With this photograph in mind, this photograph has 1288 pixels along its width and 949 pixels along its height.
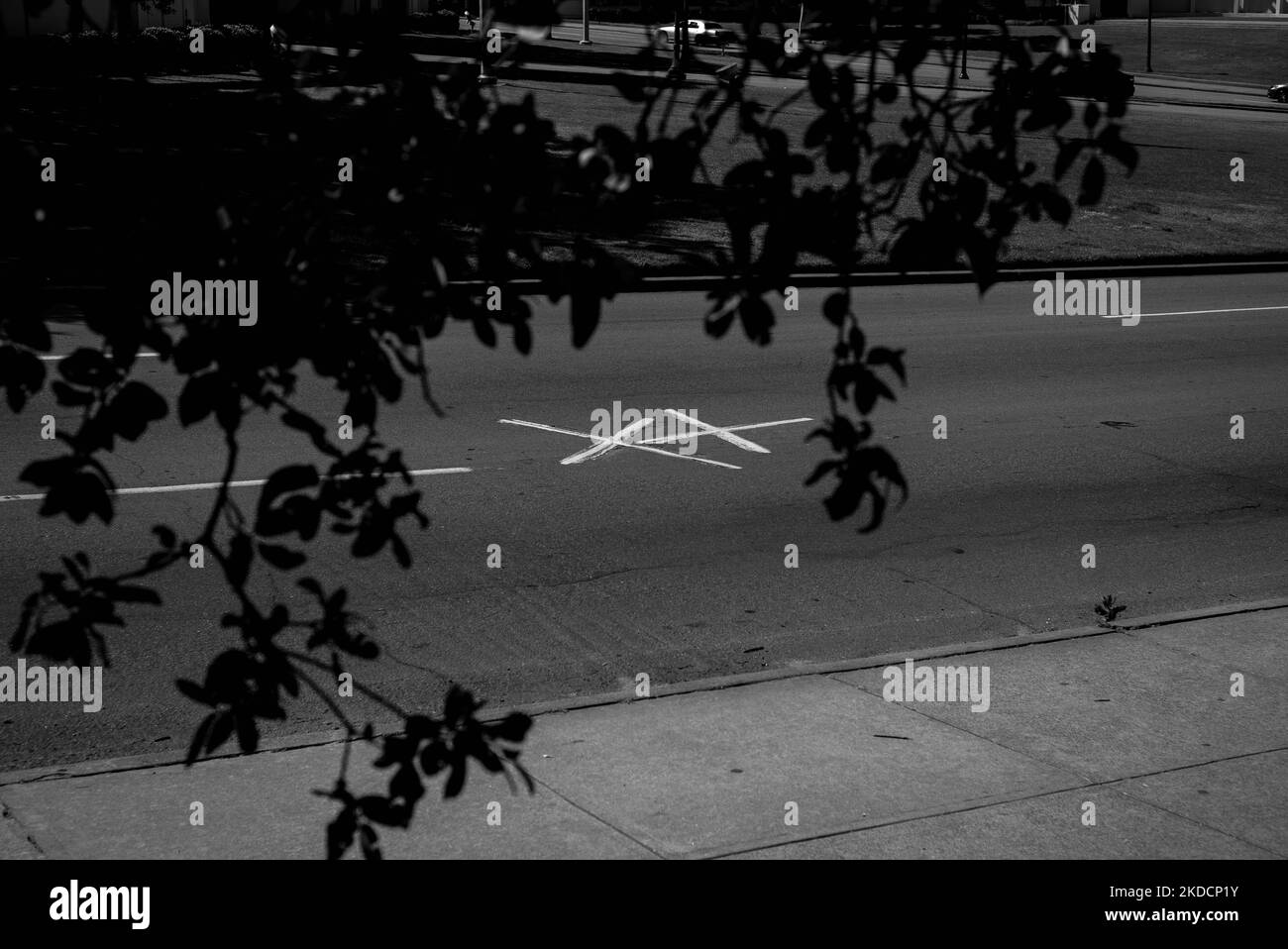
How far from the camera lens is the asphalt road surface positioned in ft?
23.4

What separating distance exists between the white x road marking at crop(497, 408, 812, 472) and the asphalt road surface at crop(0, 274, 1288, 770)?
0.12m

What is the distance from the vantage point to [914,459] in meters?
10.8

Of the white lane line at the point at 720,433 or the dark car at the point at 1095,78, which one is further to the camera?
the white lane line at the point at 720,433

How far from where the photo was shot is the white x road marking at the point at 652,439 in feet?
34.7

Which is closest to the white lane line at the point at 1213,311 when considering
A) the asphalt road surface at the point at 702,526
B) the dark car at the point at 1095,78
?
the asphalt road surface at the point at 702,526

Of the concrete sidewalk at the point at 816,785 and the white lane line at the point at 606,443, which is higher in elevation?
the white lane line at the point at 606,443

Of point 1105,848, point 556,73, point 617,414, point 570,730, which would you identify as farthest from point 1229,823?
point 556,73

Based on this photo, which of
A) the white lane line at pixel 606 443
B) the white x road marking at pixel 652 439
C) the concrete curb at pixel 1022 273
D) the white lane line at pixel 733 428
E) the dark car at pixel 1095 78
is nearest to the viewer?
the dark car at pixel 1095 78

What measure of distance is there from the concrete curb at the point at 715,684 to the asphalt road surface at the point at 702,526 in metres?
0.24

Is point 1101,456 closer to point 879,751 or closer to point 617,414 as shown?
point 617,414

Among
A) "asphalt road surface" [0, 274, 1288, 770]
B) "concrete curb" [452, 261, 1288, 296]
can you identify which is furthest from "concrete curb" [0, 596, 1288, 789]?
"concrete curb" [452, 261, 1288, 296]

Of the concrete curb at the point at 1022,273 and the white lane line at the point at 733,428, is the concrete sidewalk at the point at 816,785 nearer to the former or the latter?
the white lane line at the point at 733,428

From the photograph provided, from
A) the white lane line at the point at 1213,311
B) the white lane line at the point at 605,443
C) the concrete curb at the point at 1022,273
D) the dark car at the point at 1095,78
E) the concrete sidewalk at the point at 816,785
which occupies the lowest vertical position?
the concrete sidewalk at the point at 816,785

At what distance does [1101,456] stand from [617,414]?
3.78m
